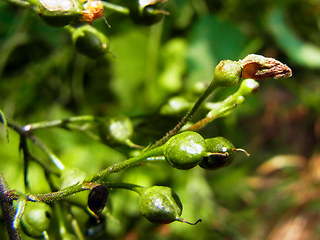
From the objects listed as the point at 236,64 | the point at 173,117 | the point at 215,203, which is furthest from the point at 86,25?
the point at 215,203

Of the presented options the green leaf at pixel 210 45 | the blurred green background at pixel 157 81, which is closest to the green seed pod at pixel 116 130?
the blurred green background at pixel 157 81

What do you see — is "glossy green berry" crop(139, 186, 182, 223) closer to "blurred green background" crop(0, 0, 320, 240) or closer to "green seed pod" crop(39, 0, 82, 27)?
"green seed pod" crop(39, 0, 82, 27)

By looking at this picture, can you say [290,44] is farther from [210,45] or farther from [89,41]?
[89,41]

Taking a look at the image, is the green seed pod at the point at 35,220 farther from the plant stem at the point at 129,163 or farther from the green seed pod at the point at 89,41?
the green seed pod at the point at 89,41

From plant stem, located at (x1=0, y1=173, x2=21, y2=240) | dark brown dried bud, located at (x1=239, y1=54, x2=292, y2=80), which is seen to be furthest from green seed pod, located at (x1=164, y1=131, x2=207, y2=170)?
plant stem, located at (x1=0, y1=173, x2=21, y2=240)

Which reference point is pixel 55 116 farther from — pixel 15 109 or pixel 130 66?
pixel 130 66

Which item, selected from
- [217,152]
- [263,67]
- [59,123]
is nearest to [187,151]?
[217,152]
